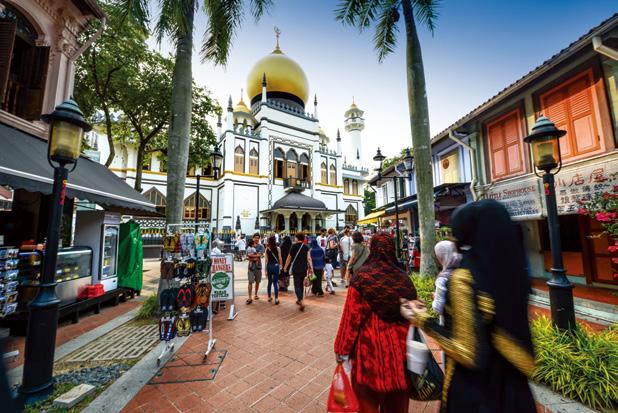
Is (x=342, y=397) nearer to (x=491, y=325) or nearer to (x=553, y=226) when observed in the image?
(x=491, y=325)

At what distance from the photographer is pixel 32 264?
192 inches

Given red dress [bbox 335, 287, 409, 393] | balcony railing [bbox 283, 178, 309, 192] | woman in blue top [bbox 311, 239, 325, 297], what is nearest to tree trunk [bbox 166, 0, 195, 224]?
woman in blue top [bbox 311, 239, 325, 297]

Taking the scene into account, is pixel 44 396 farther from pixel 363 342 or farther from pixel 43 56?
pixel 43 56

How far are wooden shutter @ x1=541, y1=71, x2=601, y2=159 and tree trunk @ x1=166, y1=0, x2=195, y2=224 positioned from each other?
1001 centimetres

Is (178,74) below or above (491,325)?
above

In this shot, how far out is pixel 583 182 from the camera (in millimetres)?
6488

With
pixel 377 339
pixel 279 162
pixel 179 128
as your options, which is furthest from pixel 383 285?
pixel 279 162

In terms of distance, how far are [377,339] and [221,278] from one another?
380 centimetres

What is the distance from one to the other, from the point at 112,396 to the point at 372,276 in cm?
325

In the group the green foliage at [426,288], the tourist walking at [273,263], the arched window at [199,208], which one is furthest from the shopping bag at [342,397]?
the arched window at [199,208]

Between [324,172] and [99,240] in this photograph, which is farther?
[324,172]

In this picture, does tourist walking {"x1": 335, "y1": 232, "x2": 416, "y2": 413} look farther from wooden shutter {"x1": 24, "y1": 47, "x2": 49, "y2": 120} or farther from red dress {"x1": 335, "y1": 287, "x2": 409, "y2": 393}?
wooden shutter {"x1": 24, "y1": 47, "x2": 49, "y2": 120}

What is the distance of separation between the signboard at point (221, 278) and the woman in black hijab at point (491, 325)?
4.30 m

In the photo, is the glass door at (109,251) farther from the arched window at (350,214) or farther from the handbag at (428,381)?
the arched window at (350,214)
